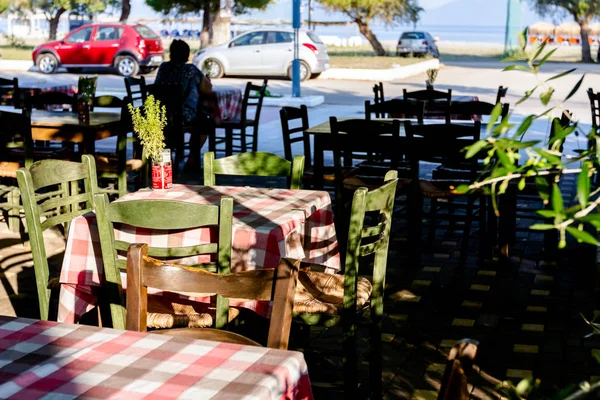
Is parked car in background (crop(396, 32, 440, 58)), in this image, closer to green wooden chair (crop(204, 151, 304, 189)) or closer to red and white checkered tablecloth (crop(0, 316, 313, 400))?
green wooden chair (crop(204, 151, 304, 189))

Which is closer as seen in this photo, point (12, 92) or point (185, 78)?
point (185, 78)

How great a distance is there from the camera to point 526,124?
135 cm

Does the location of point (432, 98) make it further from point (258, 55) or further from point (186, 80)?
point (258, 55)

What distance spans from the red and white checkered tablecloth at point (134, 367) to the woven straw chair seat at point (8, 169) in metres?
4.39

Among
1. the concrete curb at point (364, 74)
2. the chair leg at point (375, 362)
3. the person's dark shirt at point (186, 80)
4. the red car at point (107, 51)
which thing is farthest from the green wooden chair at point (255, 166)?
the red car at point (107, 51)

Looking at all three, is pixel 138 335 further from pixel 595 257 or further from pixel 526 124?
pixel 595 257

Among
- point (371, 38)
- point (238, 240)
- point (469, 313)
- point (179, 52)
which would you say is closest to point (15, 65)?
point (371, 38)

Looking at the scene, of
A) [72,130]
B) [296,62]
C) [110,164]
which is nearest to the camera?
[72,130]

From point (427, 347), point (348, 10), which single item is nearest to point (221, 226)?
point (427, 347)

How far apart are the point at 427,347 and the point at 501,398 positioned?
683mm

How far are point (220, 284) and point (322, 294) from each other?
145 cm

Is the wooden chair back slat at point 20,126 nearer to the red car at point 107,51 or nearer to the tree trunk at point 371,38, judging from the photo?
the red car at point 107,51

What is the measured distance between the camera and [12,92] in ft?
32.0

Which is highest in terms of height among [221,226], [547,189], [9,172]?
[547,189]
